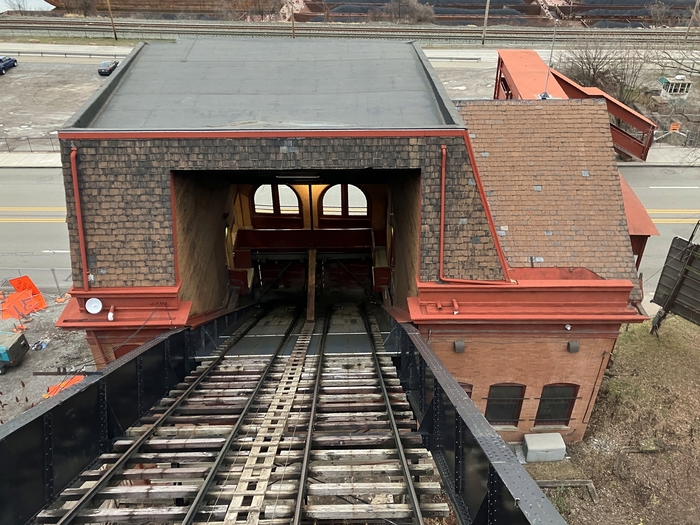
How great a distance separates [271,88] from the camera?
1364 centimetres

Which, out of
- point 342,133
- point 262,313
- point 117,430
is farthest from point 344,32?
point 117,430

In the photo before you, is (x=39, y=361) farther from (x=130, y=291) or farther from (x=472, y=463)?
(x=472, y=463)

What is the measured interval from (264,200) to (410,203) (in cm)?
909

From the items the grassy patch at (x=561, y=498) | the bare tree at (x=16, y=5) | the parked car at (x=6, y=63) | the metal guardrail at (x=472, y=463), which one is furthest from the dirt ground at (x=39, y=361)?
the bare tree at (x=16, y=5)

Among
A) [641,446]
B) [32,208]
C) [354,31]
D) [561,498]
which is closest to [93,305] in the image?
[561,498]

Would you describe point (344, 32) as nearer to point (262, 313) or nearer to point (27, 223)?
point (27, 223)

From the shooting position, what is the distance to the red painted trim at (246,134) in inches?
393

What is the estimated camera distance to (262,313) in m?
17.9

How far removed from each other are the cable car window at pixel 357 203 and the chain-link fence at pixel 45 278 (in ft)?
39.8

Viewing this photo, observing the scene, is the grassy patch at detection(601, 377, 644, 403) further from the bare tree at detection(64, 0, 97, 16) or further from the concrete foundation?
the bare tree at detection(64, 0, 97, 16)

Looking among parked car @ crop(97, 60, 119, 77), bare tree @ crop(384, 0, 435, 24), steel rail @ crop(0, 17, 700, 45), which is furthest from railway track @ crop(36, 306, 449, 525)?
bare tree @ crop(384, 0, 435, 24)

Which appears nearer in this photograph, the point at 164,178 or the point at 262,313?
the point at 164,178

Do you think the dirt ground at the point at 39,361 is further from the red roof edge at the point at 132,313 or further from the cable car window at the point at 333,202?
the cable car window at the point at 333,202

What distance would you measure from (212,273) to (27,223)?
16.9 meters
